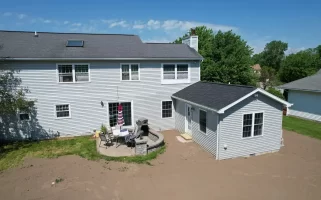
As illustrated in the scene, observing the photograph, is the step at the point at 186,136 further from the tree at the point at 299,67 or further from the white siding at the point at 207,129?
the tree at the point at 299,67

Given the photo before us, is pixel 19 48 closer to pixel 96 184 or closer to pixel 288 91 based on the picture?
pixel 96 184

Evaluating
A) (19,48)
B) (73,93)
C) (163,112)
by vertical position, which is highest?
(19,48)

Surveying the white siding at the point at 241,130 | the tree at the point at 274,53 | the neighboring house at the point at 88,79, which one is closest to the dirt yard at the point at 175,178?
the white siding at the point at 241,130

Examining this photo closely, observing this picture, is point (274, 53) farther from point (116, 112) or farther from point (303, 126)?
point (116, 112)

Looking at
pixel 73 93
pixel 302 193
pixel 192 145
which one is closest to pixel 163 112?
pixel 192 145

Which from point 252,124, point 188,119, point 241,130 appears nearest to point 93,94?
point 188,119

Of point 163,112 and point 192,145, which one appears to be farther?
point 163,112
